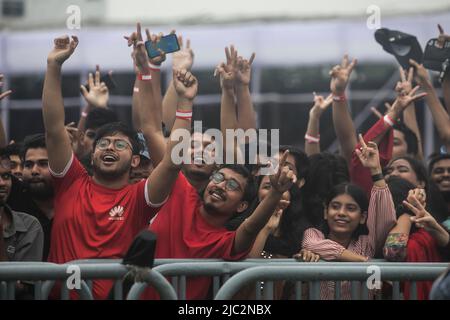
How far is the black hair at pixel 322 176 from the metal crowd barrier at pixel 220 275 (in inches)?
55.8

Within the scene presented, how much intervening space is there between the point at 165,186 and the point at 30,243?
85 cm

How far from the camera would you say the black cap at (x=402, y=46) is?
7.03 metres

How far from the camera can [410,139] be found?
7.32m

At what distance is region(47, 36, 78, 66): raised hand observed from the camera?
580 centimetres

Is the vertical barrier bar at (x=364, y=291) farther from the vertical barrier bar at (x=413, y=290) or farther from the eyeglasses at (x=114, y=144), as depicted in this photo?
the eyeglasses at (x=114, y=144)

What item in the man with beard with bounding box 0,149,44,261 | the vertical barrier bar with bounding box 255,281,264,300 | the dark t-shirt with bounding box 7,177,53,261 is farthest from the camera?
the dark t-shirt with bounding box 7,177,53,261

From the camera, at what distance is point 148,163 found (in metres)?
6.43

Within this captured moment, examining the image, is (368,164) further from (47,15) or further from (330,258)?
(47,15)

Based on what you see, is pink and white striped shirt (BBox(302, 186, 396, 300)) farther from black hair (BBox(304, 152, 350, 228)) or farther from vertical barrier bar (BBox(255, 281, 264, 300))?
vertical barrier bar (BBox(255, 281, 264, 300))

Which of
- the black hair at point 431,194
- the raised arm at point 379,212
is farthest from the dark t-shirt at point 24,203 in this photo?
the black hair at point 431,194

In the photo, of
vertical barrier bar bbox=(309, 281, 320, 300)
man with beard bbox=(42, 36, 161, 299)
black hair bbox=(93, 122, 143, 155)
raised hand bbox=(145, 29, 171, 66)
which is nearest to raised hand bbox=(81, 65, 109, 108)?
raised hand bbox=(145, 29, 171, 66)

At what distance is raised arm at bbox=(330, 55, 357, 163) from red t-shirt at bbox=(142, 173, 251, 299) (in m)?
1.54

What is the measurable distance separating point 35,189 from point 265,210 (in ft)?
5.23

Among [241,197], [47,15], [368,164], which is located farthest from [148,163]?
[47,15]
